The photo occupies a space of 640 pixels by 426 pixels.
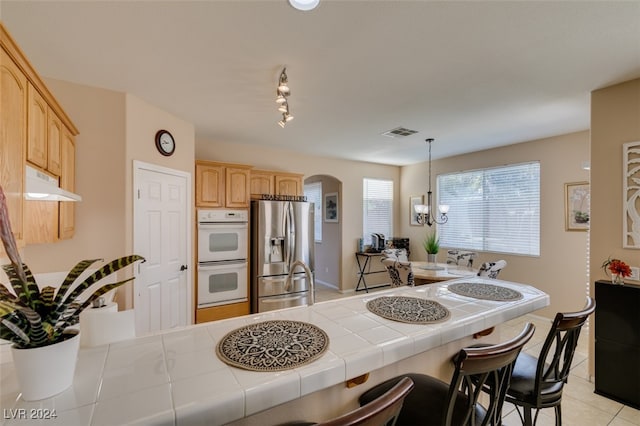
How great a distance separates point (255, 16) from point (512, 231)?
4.78 m

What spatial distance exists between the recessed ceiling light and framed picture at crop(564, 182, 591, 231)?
4.32m

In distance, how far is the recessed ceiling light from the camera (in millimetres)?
1526

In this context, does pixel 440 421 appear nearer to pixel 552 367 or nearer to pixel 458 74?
pixel 552 367

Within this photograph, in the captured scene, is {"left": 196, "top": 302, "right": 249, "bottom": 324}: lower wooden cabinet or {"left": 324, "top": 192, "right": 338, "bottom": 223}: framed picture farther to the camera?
{"left": 324, "top": 192, "right": 338, "bottom": 223}: framed picture

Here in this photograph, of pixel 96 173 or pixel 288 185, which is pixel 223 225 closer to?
pixel 288 185

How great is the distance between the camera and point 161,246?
313cm

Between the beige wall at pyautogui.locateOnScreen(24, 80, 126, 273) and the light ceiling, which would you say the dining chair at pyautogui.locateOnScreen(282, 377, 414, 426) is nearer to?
the light ceiling

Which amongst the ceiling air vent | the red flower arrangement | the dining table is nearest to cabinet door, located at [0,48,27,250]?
the ceiling air vent

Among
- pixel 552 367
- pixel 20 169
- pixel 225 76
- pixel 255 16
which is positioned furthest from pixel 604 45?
pixel 20 169

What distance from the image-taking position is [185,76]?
7.80 ft

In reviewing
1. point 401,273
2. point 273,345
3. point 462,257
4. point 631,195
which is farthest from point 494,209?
point 273,345

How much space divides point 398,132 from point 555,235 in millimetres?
2752

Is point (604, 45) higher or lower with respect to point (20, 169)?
higher

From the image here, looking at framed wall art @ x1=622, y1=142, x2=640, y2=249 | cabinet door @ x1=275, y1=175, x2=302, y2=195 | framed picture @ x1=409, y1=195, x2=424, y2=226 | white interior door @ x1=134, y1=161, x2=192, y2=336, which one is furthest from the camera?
framed picture @ x1=409, y1=195, x2=424, y2=226
